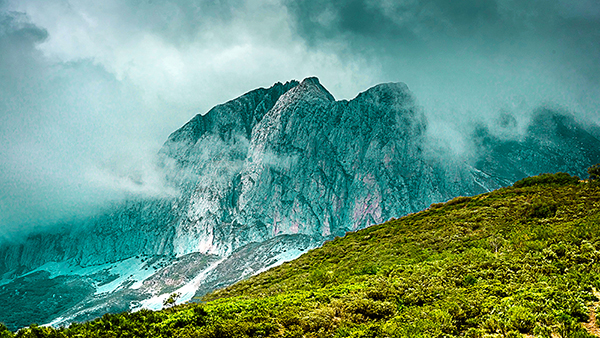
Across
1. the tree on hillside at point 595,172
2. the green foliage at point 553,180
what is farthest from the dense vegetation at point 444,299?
the green foliage at point 553,180

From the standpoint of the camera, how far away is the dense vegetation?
9.12 m

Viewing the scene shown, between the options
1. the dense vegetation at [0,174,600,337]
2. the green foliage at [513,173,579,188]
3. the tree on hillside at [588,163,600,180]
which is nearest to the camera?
the dense vegetation at [0,174,600,337]

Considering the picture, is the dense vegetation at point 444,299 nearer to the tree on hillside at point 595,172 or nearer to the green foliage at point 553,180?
the tree on hillside at point 595,172

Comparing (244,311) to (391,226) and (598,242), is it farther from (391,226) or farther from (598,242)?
(391,226)

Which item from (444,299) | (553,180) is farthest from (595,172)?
(444,299)

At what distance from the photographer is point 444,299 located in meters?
11.6

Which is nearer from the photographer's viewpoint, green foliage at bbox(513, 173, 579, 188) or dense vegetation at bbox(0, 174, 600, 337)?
dense vegetation at bbox(0, 174, 600, 337)

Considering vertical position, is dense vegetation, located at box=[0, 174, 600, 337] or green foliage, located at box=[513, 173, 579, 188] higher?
green foliage, located at box=[513, 173, 579, 188]

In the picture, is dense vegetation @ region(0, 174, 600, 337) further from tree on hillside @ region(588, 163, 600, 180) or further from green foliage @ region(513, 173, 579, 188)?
green foliage @ region(513, 173, 579, 188)

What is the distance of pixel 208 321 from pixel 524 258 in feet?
46.6

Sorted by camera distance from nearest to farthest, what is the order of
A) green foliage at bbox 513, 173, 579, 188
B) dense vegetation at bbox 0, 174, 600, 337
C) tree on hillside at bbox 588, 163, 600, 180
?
1. dense vegetation at bbox 0, 174, 600, 337
2. tree on hillside at bbox 588, 163, 600, 180
3. green foliage at bbox 513, 173, 579, 188

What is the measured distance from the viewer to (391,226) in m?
35.8

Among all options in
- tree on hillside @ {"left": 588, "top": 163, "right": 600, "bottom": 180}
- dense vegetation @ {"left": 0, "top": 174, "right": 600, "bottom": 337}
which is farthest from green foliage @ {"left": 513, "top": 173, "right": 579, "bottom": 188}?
dense vegetation @ {"left": 0, "top": 174, "right": 600, "bottom": 337}

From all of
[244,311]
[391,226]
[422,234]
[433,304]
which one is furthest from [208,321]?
[391,226]
